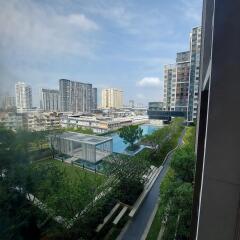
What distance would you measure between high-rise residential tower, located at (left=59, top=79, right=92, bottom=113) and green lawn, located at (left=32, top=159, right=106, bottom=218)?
0.56m

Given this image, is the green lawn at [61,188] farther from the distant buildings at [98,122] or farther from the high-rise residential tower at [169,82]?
the high-rise residential tower at [169,82]

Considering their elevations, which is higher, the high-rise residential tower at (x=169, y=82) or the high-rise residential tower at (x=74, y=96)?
the high-rise residential tower at (x=169, y=82)

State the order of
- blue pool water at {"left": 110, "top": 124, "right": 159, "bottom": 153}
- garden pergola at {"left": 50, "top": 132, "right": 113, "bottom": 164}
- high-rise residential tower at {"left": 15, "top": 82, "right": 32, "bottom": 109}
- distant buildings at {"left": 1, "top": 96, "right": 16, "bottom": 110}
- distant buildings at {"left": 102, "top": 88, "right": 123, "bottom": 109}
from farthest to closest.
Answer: blue pool water at {"left": 110, "top": 124, "right": 159, "bottom": 153}
garden pergola at {"left": 50, "top": 132, "right": 113, "bottom": 164}
distant buildings at {"left": 102, "top": 88, "right": 123, "bottom": 109}
high-rise residential tower at {"left": 15, "top": 82, "right": 32, "bottom": 109}
distant buildings at {"left": 1, "top": 96, "right": 16, "bottom": 110}

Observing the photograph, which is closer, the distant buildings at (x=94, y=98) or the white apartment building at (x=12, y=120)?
the white apartment building at (x=12, y=120)

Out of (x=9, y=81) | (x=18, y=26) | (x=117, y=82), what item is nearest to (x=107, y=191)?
(x=117, y=82)

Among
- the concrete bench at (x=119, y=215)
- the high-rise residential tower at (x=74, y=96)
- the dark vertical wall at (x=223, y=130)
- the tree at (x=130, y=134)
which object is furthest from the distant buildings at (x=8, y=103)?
the tree at (x=130, y=134)

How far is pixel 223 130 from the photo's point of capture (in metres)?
0.40

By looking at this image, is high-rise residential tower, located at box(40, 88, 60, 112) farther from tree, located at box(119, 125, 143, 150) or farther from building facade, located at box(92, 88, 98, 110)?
tree, located at box(119, 125, 143, 150)

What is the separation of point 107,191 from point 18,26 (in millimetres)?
2177

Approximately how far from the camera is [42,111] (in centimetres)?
137

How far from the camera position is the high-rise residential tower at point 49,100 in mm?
1394

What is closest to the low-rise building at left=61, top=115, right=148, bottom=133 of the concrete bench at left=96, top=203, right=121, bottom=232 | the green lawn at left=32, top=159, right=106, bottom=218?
the green lawn at left=32, top=159, right=106, bottom=218

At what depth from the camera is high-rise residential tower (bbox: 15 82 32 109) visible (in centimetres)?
106

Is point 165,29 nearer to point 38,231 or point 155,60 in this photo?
point 155,60
